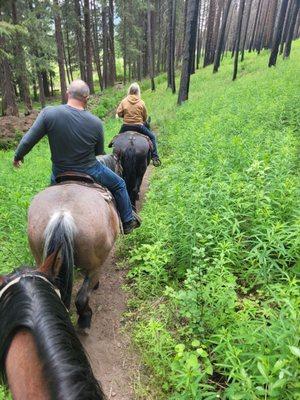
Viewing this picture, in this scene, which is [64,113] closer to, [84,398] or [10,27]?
[84,398]

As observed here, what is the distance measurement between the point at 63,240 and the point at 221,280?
1.71m

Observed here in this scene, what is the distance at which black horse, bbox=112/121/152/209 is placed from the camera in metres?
7.52

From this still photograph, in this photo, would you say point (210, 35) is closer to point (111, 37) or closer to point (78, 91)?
point (111, 37)

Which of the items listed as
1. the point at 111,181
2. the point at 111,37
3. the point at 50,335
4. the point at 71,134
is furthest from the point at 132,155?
the point at 111,37

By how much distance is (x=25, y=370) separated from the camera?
1744 mm

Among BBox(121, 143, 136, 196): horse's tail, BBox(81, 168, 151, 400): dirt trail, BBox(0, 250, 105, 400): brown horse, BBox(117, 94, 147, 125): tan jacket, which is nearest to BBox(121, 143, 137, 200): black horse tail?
BBox(121, 143, 136, 196): horse's tail

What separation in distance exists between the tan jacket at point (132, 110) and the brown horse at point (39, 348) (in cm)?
654

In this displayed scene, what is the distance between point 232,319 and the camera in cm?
345

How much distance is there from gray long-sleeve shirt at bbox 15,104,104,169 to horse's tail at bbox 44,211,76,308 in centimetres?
109

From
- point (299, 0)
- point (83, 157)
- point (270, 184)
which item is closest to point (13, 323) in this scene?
point (83, 157)

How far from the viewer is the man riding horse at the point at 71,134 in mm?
4148

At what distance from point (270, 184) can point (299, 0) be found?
29351mm

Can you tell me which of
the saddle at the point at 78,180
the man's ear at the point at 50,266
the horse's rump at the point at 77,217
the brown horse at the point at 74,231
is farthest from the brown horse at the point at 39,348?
the saddle at the point at 78,180

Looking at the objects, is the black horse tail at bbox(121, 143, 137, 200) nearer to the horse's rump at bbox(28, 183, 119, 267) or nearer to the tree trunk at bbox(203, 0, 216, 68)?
the horse's rump at bbox(28, 183, 119, 267)
